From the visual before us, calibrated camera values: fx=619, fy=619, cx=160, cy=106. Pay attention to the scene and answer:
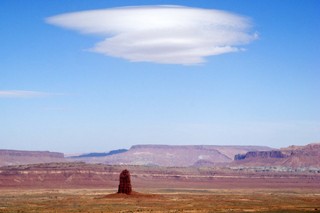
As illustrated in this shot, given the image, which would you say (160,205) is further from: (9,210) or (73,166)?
(73,166)

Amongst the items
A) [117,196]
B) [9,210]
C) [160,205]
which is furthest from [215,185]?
[9,210]

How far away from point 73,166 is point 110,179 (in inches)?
510

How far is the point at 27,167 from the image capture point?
193000mm

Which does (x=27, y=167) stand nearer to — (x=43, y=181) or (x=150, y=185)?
(x=43, y=181)

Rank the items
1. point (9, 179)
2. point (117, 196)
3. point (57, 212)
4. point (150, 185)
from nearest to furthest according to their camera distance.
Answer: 1. point (57, 212)
2. point (117, 196)
3. point (9, 179)
4. point (150, 185)

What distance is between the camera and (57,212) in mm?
84188

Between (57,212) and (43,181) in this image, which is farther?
(43,181)

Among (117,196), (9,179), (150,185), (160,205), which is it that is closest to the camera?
(160,205)

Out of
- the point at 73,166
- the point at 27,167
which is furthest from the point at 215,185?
the point at 27,167

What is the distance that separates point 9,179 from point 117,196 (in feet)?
232

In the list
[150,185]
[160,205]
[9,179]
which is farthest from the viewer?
[150,185]

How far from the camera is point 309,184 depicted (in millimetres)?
199250

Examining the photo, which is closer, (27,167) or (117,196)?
(117,196)

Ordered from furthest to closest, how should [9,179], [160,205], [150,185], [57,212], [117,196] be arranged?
[150,185]
[9,179]
[117,196]
[160,205]
[57,212]
